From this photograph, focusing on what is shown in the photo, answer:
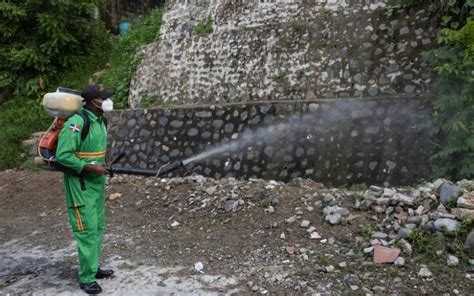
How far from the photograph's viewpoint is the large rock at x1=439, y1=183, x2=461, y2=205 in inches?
158

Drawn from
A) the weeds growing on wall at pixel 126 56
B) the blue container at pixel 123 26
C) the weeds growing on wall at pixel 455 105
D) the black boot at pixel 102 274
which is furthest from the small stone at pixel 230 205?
the blue container at pixel 123 26

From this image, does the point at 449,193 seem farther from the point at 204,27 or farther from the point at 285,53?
the point at 204,27

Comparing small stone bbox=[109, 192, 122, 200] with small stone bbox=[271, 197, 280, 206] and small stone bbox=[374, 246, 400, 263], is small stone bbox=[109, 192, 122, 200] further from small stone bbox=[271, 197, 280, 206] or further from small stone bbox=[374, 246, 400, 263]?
small stone bbox=[374, 246, 400, 263]

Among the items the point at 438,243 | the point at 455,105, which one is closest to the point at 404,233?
the point at 438,243

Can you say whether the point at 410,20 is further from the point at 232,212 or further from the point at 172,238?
the point at 172,238

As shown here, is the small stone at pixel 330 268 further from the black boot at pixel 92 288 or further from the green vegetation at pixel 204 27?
the green vegetation at pixel 204 27

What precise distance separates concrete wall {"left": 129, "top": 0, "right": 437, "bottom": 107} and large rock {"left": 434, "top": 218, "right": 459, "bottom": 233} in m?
3.20

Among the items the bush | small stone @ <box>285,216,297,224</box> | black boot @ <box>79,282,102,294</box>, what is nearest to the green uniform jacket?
black boot @ <box>79,282,102,294</box>

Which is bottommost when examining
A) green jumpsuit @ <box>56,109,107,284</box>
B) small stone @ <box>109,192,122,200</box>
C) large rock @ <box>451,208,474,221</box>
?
small stone @ <box>109,192,122,200</box>

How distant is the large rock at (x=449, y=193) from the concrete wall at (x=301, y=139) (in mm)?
2028

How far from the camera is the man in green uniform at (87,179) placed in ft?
11.6

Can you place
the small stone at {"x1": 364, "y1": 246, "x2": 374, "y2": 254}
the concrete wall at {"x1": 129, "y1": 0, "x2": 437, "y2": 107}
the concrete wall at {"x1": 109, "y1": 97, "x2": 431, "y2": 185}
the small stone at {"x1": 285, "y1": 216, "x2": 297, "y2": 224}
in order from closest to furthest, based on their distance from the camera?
the small stone at {"x1": 364, "y1": 246, "x2": 374, "y2": 254} < the small stone at {"x1": 285, "y1": 216, "x2": 297, "y2": 224} < the concrete wall at {"x1": 109, "y1": 97, "x2": 431, "y2": 185} < the concrete wall at {"x1": 129, "y1": 0, "x2": 437, "y2": 107}

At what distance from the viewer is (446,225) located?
3.79 meters

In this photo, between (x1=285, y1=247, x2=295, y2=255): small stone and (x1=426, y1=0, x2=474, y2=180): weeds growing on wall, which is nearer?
(x1=285, y1=247, x2=295, y2=255): small stone
